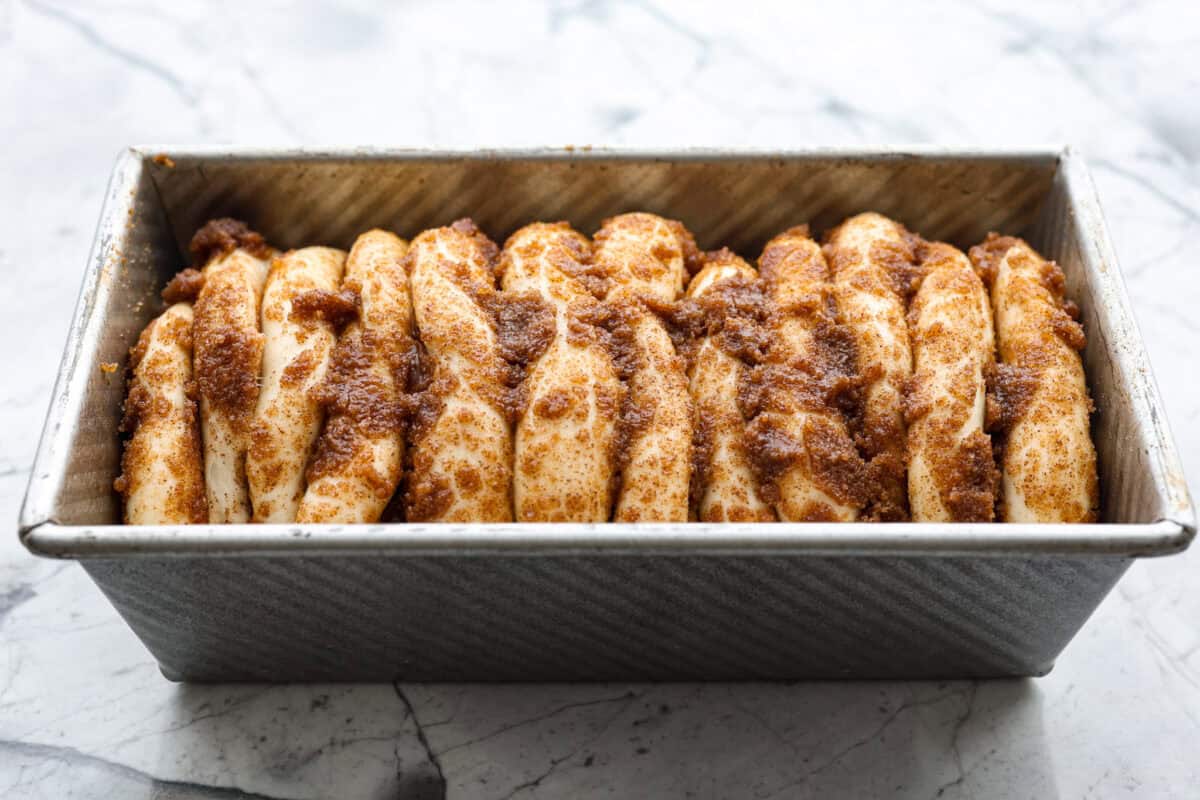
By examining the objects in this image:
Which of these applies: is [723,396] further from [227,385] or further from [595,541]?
[227,385]

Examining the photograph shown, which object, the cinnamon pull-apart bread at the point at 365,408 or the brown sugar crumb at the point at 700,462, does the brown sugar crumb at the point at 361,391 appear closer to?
the cinnamon pull-apart bread at the point at 365,408

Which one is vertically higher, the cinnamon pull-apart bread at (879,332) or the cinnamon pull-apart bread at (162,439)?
the cinnamon pull-apart bread at (879,332)

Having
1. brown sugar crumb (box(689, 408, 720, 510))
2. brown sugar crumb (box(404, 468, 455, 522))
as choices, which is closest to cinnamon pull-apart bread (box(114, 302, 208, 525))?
brown sugar crumb (box(404, 468, 455, 522))

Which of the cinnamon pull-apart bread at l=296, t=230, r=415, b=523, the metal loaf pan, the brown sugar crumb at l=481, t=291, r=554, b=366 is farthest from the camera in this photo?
the brown sugar crumb at l=481, t=291, r=554, b=366

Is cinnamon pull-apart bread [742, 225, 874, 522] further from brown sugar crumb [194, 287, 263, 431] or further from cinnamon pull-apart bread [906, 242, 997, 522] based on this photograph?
brown sugar crumb [194, 287, 263, 431]

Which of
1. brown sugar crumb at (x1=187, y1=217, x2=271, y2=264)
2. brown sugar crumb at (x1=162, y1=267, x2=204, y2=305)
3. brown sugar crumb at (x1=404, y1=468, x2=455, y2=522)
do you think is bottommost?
brown sugar crumb at (x1=404, y1=468, x2=455, y2=522)

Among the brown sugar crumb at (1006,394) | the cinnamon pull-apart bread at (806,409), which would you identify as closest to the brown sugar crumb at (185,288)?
the cinnamon pull-apart bread at (806,409)
